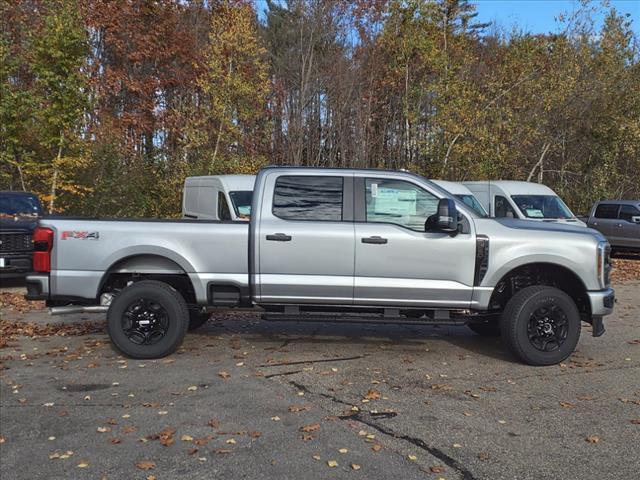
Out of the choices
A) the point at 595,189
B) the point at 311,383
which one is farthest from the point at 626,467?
the point at 595,189

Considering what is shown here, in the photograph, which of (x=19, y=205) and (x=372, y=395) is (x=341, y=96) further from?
(x=372, y=395)

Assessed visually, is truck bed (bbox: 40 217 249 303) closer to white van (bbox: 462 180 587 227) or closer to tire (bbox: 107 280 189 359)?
tire (bbox: 107 280 189 359)

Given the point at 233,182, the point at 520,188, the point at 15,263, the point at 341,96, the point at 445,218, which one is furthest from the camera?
the point at 341,96

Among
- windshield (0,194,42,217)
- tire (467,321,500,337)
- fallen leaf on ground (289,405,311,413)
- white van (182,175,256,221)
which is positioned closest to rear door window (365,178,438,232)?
tire (467,321,500,337)

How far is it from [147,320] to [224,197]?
6.02 metres

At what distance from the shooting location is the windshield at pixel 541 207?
1498 cm

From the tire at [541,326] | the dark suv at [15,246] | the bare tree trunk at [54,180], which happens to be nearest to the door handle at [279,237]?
the tire at [541,326]

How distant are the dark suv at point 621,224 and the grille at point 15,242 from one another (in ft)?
53.8

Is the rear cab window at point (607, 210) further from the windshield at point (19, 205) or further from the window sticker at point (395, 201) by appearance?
the windshield at point (19, 205)

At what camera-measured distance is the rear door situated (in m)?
6.60

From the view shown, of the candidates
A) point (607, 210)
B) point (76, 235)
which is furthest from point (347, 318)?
point (607, 210)

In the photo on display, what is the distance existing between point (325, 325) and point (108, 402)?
3871 millimetres

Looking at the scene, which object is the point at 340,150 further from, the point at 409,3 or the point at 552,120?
the point at 552,120

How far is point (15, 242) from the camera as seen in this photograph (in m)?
12.5
